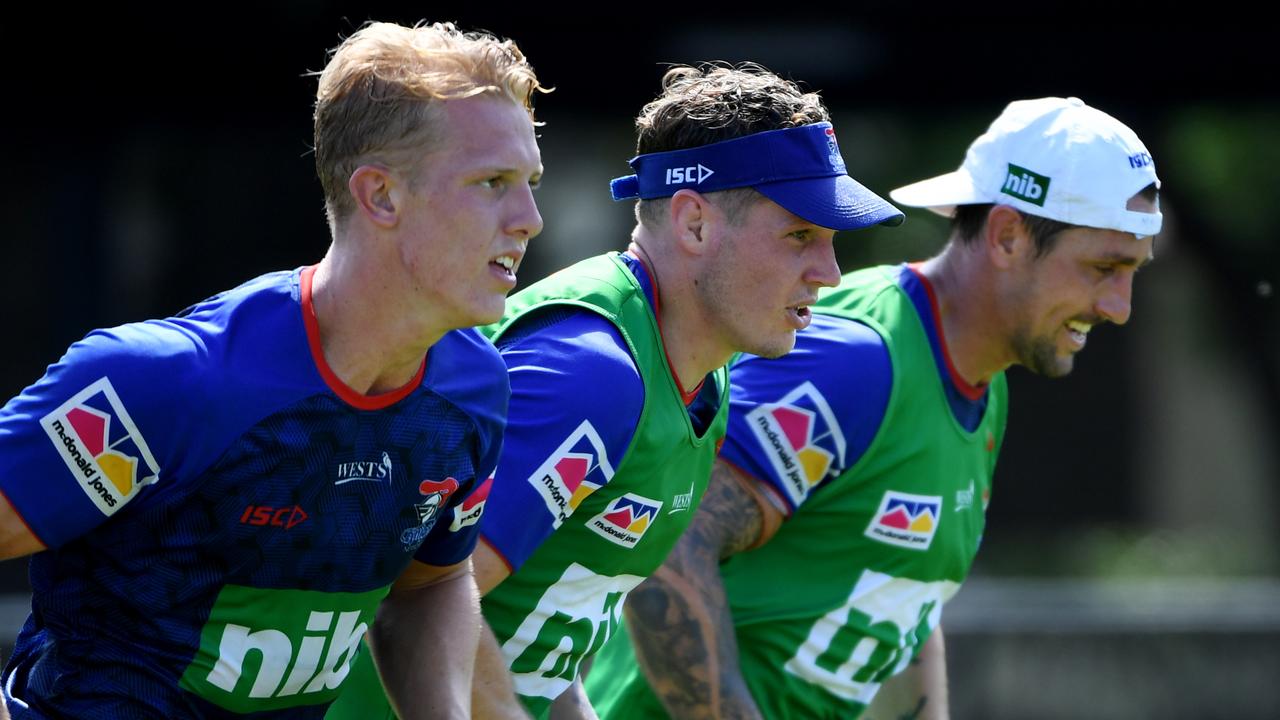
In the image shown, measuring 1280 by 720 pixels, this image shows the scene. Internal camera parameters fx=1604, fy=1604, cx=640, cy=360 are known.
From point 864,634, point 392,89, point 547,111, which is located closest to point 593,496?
point 392,89

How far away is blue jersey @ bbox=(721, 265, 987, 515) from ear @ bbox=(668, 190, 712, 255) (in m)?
0.52

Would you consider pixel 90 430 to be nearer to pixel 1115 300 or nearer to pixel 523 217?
pixel 523 217

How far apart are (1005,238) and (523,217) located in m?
1.83

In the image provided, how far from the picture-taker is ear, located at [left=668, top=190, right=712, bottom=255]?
3.12 m

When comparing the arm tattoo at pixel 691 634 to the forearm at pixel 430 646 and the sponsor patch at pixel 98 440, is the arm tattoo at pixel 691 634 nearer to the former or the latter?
the forearm at pixel 430 646

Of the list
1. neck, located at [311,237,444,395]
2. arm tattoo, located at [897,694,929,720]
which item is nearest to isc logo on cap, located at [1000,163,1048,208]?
arm tattoo, located at [897,694,929,720]

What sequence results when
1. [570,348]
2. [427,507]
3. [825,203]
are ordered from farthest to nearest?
1. [825,203]
2. [570,348]
3. [427,507]

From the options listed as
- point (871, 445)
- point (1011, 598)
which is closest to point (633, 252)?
point (871, 445)

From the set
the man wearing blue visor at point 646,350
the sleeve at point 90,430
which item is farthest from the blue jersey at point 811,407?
the sleeve at point 90,430

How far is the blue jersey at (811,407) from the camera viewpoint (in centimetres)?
347

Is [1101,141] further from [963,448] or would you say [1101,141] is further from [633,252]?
[633,252]

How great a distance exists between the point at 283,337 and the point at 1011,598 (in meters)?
5.61

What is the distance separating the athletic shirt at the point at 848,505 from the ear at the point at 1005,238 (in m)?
0.25

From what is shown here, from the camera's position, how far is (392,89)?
7.82 feet
